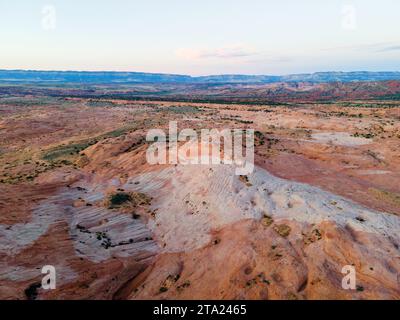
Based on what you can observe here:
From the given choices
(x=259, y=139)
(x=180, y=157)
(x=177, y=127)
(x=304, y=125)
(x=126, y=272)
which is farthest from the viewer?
(x=304, y=125)

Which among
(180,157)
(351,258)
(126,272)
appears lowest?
(126,272)

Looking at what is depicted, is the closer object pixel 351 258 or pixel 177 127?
pixel 351 258

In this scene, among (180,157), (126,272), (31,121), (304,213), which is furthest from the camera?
(31,121)

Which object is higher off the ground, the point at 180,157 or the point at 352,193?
the point at 180,157

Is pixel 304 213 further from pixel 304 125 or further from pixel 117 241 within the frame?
pixel 304 125

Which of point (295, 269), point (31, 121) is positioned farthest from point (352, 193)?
point (31, 121)
